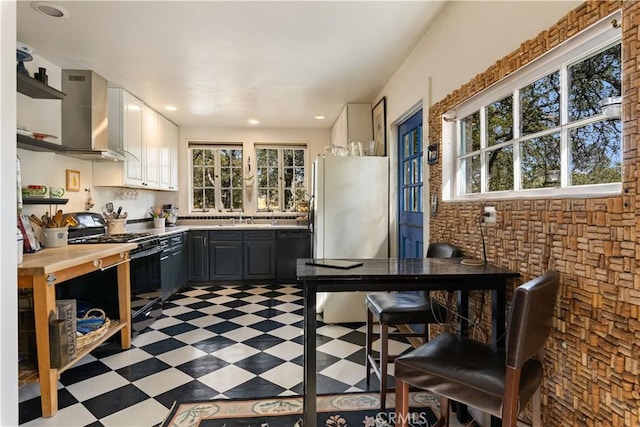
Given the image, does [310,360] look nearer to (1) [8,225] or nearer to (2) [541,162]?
(1) [8,225]

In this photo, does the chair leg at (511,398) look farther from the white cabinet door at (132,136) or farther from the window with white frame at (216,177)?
the window with white frame at (216,177)

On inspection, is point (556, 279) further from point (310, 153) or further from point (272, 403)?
point (310, 153)

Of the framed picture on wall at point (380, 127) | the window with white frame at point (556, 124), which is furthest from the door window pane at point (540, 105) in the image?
the framed picture on wall at point (380, 127)

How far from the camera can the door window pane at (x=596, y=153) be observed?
1.22m

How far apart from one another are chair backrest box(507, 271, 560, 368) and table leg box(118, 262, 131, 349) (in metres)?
2.74

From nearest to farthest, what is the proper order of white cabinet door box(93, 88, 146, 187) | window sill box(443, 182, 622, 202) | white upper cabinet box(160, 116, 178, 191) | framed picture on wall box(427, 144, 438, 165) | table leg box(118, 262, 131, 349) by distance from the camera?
1. window sill box(443, 182, 622, 202)
2. framed picture on wall box(427, 144, 438, 165)
3. table leg box(118, 262, 131, 349)
4. white cabinet door box(93, 88, 146, 187)
5. white upper cabinet box(160, 116, 178, 191)

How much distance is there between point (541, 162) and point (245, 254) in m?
4.00

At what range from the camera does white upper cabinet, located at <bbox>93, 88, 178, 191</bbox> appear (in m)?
3.61

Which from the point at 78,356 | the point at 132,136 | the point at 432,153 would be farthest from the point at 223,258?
the point at 432,153

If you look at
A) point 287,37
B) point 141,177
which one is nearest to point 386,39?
point 287,37

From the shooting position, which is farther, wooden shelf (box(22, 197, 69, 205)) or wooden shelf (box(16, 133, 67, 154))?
wooden shelf (box(22, 197, 69, 205))

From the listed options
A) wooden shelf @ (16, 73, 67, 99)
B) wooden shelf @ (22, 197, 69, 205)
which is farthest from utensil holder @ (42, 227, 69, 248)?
wooden shelf @ (16, 73, 67, 99)

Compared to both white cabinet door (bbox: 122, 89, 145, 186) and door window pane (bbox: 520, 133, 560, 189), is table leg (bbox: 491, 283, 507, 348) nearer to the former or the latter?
door window pane (bbox: 520, 133, 560, 189)

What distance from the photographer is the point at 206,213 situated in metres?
5.54
